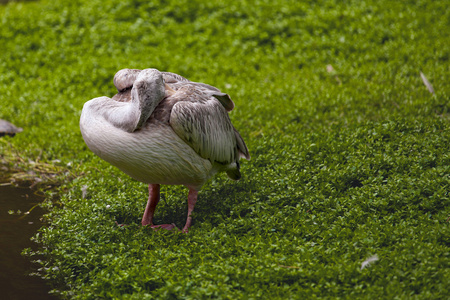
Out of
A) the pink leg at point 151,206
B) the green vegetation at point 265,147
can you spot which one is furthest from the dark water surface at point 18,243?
the pink leg at point 151,206

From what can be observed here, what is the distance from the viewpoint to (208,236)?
457 cm

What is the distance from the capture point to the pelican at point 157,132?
4.43 meters

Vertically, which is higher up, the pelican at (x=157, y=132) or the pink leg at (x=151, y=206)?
the pelican at (x=157, y=132)

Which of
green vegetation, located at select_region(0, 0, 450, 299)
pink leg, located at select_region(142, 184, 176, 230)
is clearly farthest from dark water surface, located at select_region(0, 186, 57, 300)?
pink leg, located at select_region(142, 184, 176, 230)

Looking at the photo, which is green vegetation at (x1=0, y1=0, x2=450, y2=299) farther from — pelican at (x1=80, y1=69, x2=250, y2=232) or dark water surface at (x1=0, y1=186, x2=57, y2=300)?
pelican at (x1=80, y1=69, x2=250, y2=232)

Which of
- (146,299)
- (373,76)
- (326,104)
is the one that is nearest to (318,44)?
(373,76)

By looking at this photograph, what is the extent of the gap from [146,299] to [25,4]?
9.16 metres

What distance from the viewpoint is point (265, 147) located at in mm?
6121

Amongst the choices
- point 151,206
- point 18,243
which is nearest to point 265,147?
point 151,206

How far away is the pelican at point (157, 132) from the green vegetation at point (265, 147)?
Answer: 486 mm

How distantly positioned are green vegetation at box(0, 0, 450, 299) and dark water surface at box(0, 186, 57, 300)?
0.44 ft

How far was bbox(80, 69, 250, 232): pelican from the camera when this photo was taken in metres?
4.43

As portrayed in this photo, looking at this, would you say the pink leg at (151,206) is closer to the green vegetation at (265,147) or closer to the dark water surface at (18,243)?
the green vegetation at (265,147)

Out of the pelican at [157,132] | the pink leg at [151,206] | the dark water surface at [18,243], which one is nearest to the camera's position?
the dark water surface at [18,243]
